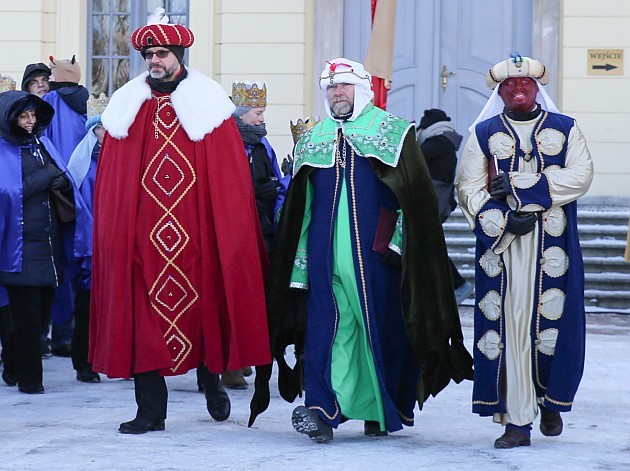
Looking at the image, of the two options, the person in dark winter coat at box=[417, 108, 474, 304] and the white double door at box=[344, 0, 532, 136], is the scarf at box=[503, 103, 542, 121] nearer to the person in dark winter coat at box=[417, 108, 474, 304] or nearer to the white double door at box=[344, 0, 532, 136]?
the person in dark winter coat at box=[417, 108, 474, 304]

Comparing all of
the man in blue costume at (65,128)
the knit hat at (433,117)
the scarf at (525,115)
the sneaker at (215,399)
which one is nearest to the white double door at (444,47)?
the knit hat at (433,117)

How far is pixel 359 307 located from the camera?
20.6 feet

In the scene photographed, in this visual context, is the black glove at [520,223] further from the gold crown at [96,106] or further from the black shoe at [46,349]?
the black shoe at [46,349]

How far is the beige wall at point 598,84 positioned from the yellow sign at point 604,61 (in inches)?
1.3

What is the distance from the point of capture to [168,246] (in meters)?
6.43

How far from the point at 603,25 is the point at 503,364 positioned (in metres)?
6.75

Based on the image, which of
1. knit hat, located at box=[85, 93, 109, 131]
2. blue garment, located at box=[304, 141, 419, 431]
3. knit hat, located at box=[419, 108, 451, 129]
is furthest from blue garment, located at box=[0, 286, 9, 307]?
knit hat, located at box=[419, 108, 451, 129]

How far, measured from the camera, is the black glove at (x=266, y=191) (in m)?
7.82

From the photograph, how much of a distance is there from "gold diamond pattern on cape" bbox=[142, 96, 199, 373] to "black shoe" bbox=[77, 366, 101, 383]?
72.6 inches

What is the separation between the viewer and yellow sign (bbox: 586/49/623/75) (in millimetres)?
12289

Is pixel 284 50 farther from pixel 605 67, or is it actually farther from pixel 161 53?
pixel 161 53

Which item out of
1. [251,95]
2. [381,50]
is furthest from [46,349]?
[381,50]

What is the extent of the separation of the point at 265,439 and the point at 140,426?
1.84 feet

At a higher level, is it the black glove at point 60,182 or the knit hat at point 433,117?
the knit hat at point 433,117
